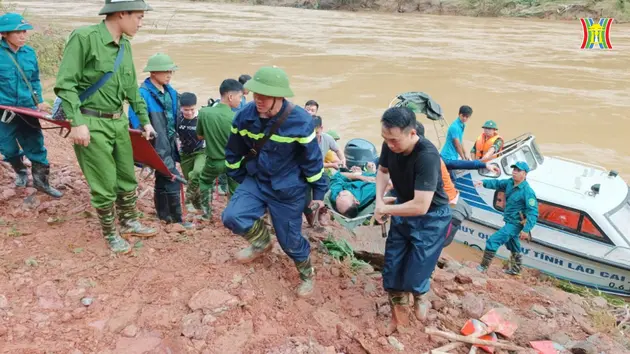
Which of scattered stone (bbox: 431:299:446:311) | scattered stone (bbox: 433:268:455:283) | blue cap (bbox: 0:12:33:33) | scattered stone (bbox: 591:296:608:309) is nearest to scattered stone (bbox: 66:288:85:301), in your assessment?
blue cap (bbox: 0:12:33:33)

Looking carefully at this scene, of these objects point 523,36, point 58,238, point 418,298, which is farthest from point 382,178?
point 523,36

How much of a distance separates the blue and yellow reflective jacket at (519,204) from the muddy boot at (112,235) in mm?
4956

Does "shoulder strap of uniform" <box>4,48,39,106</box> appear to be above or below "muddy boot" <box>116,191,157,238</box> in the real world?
above

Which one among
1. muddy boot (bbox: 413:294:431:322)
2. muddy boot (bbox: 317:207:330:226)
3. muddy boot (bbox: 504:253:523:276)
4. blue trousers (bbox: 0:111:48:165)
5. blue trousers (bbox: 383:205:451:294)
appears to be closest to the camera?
blue trousers (bbox: 383:205:451:294)

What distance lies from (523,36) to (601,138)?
861 inches

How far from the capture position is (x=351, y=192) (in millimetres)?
5730

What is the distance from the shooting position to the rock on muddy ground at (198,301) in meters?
3.28

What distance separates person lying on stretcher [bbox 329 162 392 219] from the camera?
5547mm

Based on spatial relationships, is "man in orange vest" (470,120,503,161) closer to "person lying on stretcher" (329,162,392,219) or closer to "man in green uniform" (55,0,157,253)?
"person lying on stretcher" (329,162,392,219)

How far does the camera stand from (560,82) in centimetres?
2125

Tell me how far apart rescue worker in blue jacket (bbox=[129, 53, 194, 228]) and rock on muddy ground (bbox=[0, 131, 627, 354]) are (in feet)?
1.26

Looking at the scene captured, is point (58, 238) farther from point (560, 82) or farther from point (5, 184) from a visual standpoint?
point (560, 82)

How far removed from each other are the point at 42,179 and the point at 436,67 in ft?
69.3

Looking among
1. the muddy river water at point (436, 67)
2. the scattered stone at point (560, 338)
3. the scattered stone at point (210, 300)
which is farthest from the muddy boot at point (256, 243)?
the muddy river water at point (436, 67)
